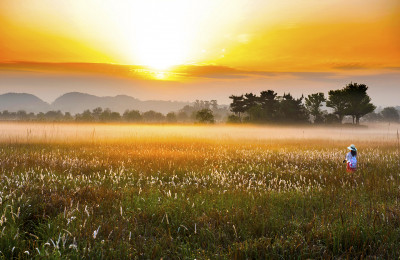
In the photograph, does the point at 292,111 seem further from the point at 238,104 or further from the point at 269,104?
the point at 238,104

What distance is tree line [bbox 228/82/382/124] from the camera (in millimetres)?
73062

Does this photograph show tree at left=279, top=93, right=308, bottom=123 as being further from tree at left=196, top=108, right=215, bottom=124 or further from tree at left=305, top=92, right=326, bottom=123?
tree at left=196, top=108, right=215, bottom=124

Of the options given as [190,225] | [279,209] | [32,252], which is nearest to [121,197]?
[190,225]

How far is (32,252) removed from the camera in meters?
3.22

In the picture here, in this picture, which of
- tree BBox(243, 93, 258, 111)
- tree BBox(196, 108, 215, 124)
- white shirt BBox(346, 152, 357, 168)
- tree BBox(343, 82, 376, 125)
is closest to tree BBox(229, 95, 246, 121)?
tree BBox(243, 93, 258, 111)

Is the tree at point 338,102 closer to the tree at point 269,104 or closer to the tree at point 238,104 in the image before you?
the tree at point 269,104

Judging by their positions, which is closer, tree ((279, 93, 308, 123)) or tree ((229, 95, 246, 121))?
tree ((279, 93, 308, 123))

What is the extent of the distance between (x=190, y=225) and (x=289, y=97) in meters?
78.8

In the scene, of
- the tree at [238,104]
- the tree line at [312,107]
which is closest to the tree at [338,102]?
the tree line at [312,107]

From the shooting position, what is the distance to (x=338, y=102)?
249ft

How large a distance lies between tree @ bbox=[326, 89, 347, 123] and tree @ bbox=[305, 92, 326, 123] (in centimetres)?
290

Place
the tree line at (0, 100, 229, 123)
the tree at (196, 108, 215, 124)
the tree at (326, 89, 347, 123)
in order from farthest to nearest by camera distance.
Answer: the tree at (326, 89, 347, 123)
the tree at (196, 108, 215, 124)
the tree line at (0, 100, 229, 123)

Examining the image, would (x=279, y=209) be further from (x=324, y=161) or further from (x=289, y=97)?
(x=289, y=97)

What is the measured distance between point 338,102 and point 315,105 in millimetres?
5890
